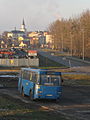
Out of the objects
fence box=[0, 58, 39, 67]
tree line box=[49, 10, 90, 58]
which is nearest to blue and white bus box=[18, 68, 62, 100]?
fence box=[0, 58, 39, 67]

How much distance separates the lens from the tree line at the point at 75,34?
110 meters

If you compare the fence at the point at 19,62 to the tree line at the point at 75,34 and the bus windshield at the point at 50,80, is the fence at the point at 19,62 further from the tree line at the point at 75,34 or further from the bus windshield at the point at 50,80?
the bus windshield at the point at 50,80

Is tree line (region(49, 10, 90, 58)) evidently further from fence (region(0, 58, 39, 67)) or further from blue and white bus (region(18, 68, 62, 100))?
blue and white bus (region(18, 68, 62, 100))

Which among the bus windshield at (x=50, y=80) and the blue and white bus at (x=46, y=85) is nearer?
the blue and white bus at (x=46, y=85)

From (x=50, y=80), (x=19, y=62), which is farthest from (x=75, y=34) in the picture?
(x=50, y=80)

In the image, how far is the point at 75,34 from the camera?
415ft

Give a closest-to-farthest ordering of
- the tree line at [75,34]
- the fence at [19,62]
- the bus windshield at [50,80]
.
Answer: the bus windshield at [50,80]
the fence at [19,62]
the tree line at [75,34]

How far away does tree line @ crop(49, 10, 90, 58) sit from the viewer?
11025 cm

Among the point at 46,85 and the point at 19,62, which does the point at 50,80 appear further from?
the point at 19,62

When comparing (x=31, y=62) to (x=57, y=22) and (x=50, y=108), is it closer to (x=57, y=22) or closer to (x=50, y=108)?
Answer: (x=50, y=108)

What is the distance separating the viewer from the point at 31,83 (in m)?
29.3

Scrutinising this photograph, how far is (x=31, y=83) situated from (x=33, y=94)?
45.8 inches

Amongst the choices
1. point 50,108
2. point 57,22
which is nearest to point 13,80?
point 50,108

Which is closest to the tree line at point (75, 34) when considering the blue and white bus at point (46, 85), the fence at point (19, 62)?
the fence at point (19, 62)
